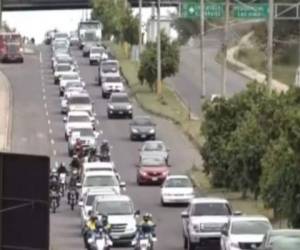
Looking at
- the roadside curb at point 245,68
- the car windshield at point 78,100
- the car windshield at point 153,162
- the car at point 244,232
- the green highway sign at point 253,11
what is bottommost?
the roadside curb at point 245,68

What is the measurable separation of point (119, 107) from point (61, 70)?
59.3 feet

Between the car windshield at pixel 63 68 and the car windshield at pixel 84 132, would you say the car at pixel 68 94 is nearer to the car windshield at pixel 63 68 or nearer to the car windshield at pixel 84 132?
the car windshield at pixel 84 132

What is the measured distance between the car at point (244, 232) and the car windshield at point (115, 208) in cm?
675

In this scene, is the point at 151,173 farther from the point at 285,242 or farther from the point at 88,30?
the point at 88,30

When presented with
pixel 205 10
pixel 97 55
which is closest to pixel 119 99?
pixel 205 10

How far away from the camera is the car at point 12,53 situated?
369 ft

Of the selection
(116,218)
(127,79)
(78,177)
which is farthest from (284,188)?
(127,79)

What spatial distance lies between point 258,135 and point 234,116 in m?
6.96

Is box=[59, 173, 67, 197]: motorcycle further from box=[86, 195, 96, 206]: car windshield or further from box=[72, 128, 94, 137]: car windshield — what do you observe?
box=[72, 128, 94, 137]: car windshield

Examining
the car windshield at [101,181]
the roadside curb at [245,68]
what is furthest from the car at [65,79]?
the car windshield at [101,181]

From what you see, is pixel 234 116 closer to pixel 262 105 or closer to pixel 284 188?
pixel 262 105

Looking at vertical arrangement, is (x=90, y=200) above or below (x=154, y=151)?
above

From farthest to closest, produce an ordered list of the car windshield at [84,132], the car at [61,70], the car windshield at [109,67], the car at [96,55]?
the car at [96,55], the car windshield at [109,67], the car at [61,70], the car windshield at [84,132]

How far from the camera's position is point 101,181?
48312 mm
